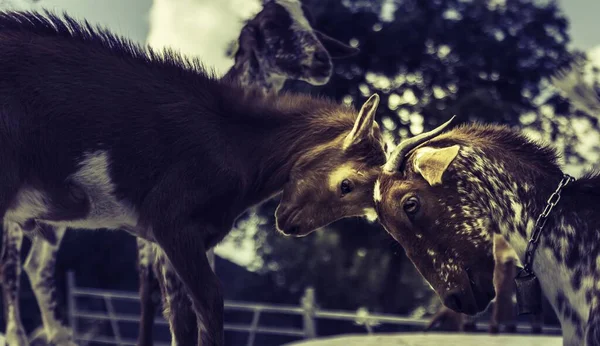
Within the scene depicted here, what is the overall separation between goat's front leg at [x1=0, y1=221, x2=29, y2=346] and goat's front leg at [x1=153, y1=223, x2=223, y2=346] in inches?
128

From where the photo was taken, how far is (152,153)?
16.1ft

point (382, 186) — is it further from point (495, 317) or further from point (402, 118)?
point (402, 118)

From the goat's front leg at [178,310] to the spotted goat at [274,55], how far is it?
1.27m

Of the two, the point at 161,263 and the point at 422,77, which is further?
the point at 422,77

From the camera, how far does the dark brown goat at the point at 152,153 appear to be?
15.8 feet

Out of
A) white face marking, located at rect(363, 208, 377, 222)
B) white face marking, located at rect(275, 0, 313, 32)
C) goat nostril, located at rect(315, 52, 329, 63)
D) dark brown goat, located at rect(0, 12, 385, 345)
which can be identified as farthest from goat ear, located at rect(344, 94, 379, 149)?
white face marking, located at rect(275, 0, 313, 32)

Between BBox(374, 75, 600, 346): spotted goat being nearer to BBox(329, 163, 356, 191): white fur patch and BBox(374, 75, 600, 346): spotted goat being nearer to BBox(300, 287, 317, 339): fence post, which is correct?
BBox(329, 163, 356, 191): white fur patch

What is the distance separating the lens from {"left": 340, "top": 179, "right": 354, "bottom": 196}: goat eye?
488 centimetres

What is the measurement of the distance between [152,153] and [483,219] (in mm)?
2013

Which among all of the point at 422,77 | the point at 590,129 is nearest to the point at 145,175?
the point at 422,77

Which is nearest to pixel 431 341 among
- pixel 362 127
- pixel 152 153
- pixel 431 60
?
pixel 362 127

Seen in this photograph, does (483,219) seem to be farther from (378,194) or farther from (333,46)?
(333,46)

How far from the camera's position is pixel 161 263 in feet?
18.5

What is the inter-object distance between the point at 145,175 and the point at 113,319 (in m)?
7.78
